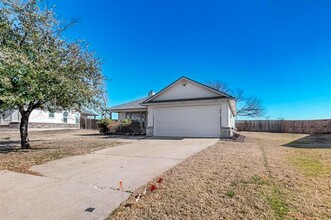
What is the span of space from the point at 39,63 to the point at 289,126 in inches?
1056

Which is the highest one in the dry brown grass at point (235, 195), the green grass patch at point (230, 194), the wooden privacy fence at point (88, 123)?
the wooden privacy fence at point (88, 123)

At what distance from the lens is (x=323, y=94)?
31688 mm

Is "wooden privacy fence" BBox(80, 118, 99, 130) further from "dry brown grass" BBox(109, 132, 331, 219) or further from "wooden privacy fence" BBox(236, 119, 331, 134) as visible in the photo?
"dry brown grass" BBox(109, 132, 331, 219)

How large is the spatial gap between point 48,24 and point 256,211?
1010 centimetres

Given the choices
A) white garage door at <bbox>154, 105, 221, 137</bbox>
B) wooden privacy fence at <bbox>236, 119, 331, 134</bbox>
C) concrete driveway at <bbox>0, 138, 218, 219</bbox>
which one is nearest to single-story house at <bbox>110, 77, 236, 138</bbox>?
white garage door at <bbox>154, 105, 221, 137</bbox>

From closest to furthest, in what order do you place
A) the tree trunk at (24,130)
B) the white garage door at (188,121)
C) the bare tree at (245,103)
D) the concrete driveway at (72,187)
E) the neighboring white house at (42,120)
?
the concrete driveway at (72,187) < the tree trunk at (24,130) < the white garage door at (188,121) < the neighboring white house at (42,120) < the bare tree at (245,103)

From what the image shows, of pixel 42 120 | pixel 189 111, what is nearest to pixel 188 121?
pixel 189 111

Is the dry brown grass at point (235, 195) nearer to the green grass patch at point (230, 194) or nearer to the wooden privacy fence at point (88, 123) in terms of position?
the green grass patch at point (230, 194)

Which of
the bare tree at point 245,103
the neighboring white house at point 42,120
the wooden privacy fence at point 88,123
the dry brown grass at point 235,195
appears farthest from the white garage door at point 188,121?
the bare tree at point 245,103

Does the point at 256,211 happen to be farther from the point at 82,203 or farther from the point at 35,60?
the point at 35,60

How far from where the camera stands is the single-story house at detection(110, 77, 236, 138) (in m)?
14.9

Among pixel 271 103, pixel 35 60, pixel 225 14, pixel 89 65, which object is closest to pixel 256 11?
pixel 225 14

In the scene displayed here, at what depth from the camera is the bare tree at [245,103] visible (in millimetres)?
38331

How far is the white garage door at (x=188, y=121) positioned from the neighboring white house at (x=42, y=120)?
11984 millimetres
